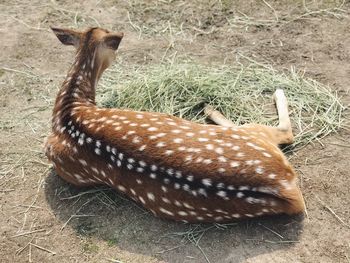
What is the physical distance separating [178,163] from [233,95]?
1612 mm

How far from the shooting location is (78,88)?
5188 millimetres

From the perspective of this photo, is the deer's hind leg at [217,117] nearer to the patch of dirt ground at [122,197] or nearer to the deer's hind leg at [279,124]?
the deer's hind leg at [279,124]

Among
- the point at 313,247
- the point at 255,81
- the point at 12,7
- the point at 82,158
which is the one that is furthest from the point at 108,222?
the point at 12,7

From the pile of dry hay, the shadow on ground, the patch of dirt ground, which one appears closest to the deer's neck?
the pile of dry hay

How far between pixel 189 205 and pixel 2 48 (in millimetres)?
3528

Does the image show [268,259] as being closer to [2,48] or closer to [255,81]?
[255,81]

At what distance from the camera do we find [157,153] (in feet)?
13.5

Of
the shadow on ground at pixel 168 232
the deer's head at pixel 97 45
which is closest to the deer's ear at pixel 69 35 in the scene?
the deer's head at pixel 97 45

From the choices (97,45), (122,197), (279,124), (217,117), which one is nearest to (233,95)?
(217,117)

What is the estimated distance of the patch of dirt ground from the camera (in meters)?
4.20

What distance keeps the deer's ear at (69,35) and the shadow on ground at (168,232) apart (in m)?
1.62

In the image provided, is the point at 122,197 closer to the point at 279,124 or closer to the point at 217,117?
the point at 217,117

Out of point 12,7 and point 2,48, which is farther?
point 12,7

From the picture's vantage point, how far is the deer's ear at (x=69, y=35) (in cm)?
550
